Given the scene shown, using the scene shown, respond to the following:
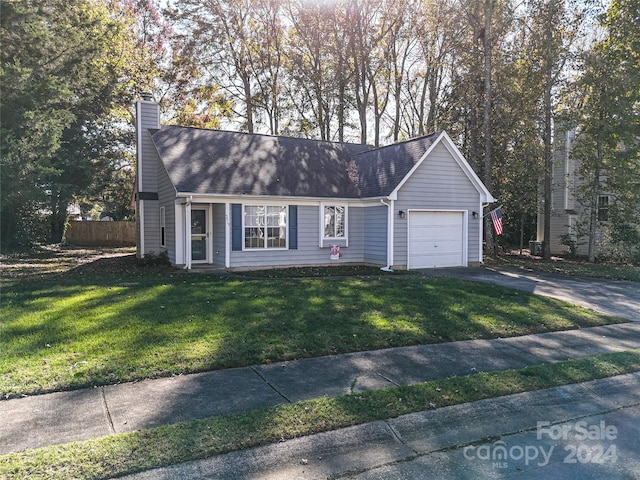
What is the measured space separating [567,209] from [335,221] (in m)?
15.1

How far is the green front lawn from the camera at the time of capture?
546 centimetres

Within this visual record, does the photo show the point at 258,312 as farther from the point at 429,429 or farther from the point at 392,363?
the point at 429,429

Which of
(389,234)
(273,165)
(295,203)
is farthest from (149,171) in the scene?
(389,234)

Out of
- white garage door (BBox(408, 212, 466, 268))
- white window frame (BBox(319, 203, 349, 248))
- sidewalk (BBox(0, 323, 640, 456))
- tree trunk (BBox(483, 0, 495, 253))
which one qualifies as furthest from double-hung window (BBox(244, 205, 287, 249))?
tree trunk (BBox(483, 0, 495, 253))

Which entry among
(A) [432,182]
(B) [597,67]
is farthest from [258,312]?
(B) [597,67]

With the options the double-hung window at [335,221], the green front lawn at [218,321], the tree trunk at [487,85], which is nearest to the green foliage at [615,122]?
the tree trunk at [487,85]

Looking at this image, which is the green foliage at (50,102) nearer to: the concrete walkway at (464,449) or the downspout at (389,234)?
the downspout at (389,234)

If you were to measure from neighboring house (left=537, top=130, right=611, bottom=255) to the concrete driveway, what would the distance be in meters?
7.91

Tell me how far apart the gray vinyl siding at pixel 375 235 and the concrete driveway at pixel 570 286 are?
160 centimetres

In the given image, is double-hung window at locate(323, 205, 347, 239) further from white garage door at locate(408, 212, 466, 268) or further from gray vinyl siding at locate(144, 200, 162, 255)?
gray vinyl siding at locate(144, 200, 162, 255)

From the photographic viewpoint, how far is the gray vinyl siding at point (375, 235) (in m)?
15.6

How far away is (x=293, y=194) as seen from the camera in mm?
15156

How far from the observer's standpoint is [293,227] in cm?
1538

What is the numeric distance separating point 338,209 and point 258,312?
28.4 ft
